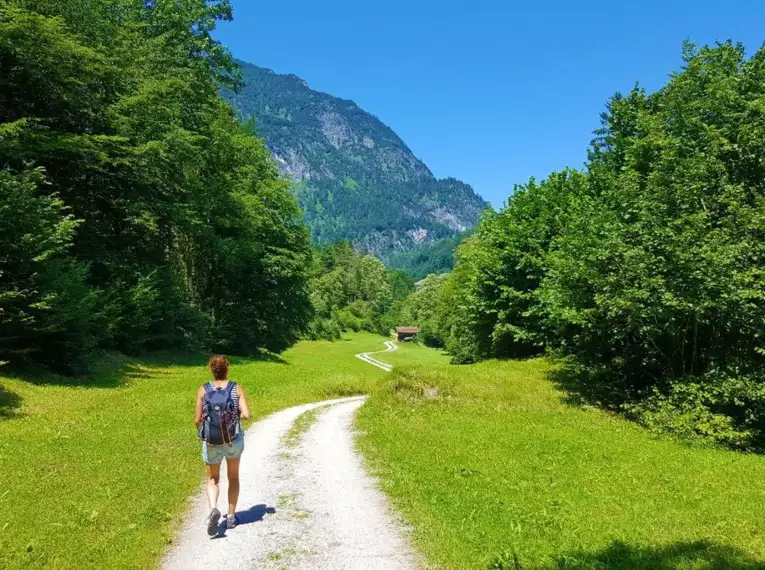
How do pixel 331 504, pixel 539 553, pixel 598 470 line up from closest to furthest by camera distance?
pixel 539 553 < pixel 331 504 < pixel 598 470

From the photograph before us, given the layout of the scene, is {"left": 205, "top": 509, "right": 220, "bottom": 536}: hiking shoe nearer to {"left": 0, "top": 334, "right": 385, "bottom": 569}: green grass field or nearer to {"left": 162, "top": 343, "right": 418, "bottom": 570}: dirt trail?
{"left": 162, "top": 343, "right": 418, "bottom": 570}: dirt trail

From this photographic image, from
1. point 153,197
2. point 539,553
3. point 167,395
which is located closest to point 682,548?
point 539,553

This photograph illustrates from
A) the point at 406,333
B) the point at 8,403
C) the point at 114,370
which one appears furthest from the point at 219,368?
the point at 406,333

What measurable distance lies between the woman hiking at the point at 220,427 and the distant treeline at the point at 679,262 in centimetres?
1711

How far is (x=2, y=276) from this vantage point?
2073 centimetres

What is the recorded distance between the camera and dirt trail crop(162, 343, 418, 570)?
789cm

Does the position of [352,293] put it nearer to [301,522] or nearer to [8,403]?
[8,403]

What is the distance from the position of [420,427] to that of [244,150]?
117 ft

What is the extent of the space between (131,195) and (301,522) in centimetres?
2847

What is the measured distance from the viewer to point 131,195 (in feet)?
107

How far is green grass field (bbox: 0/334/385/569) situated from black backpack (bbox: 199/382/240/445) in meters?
1.68

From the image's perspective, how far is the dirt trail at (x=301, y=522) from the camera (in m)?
7.89

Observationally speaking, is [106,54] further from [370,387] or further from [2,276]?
[370,387]

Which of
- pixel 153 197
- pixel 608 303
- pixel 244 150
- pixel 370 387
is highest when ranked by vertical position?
pixel 244 150
